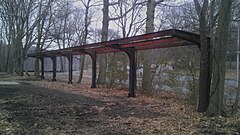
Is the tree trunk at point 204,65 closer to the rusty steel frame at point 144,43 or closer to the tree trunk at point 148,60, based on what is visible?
the rusty steel frame at point 144,43

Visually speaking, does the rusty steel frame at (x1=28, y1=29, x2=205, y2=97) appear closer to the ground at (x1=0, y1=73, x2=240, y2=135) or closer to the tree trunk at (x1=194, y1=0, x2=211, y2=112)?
the tree trunk at (x1=194, y1=0, x2=211, y2=112)

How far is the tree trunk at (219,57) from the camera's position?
695 cm

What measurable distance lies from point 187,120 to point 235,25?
15.0 feet

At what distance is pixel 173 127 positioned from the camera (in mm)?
5992

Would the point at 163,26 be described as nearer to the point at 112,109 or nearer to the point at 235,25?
the point at 235,25

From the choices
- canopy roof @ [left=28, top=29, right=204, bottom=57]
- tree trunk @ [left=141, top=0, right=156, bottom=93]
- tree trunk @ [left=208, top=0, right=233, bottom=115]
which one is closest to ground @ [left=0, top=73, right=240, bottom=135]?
tree trunk @ [left=208, top=0, right=233, bottom=115]

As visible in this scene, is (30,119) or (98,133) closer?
(98,133)

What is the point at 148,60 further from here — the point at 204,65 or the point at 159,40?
the point at 204,65

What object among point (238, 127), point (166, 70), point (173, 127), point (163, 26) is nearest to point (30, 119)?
point (173, 127)

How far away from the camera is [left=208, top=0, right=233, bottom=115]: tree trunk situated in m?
6.95

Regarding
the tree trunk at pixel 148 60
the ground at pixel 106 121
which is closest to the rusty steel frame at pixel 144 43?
the tree trunk at pixel 148 60

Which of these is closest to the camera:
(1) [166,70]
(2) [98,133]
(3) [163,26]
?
(2) [98,133]

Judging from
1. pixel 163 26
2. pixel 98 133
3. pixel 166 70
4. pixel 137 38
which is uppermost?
pixel 163 26

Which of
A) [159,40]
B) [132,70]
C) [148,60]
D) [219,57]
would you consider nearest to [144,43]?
[159,40]
